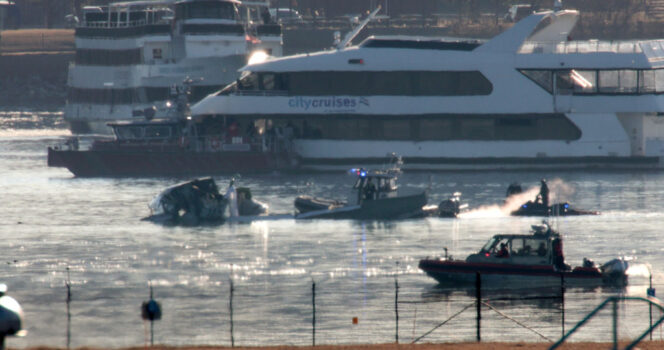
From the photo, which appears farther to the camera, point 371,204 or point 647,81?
point 647,81

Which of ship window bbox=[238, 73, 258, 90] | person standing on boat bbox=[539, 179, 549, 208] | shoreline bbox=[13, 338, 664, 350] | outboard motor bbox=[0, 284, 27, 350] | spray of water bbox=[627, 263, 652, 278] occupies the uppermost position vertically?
ship window bbox=[238, 73, 258, 90]

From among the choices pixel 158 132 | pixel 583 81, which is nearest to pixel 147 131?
pixel 158 132

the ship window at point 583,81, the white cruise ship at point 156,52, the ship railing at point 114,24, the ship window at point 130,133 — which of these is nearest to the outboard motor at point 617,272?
the ship window at point 583,81

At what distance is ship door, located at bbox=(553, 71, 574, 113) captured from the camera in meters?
58.7

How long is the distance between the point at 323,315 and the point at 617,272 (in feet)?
27.8

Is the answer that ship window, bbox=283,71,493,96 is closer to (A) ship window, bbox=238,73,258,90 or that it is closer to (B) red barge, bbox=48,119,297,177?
(A) ship window, bbox=238,73,258,90

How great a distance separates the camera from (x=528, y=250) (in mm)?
32812

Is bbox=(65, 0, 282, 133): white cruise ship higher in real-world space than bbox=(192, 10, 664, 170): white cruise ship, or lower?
higher

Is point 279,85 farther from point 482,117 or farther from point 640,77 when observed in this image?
point 640,77

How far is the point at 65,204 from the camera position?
5047 centimetres

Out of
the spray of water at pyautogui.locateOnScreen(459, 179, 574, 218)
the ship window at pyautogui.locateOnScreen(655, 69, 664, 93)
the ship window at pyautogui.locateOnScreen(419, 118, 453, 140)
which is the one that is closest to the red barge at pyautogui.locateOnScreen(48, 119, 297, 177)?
the ship window at pyautogui.locateOnScreen(419, 118, 453, 140)

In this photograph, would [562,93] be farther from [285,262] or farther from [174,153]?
[285,262]

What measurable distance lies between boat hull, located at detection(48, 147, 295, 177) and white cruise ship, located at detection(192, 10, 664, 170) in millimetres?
1835

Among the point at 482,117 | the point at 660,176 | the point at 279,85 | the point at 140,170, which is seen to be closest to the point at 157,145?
the point at 140,170
